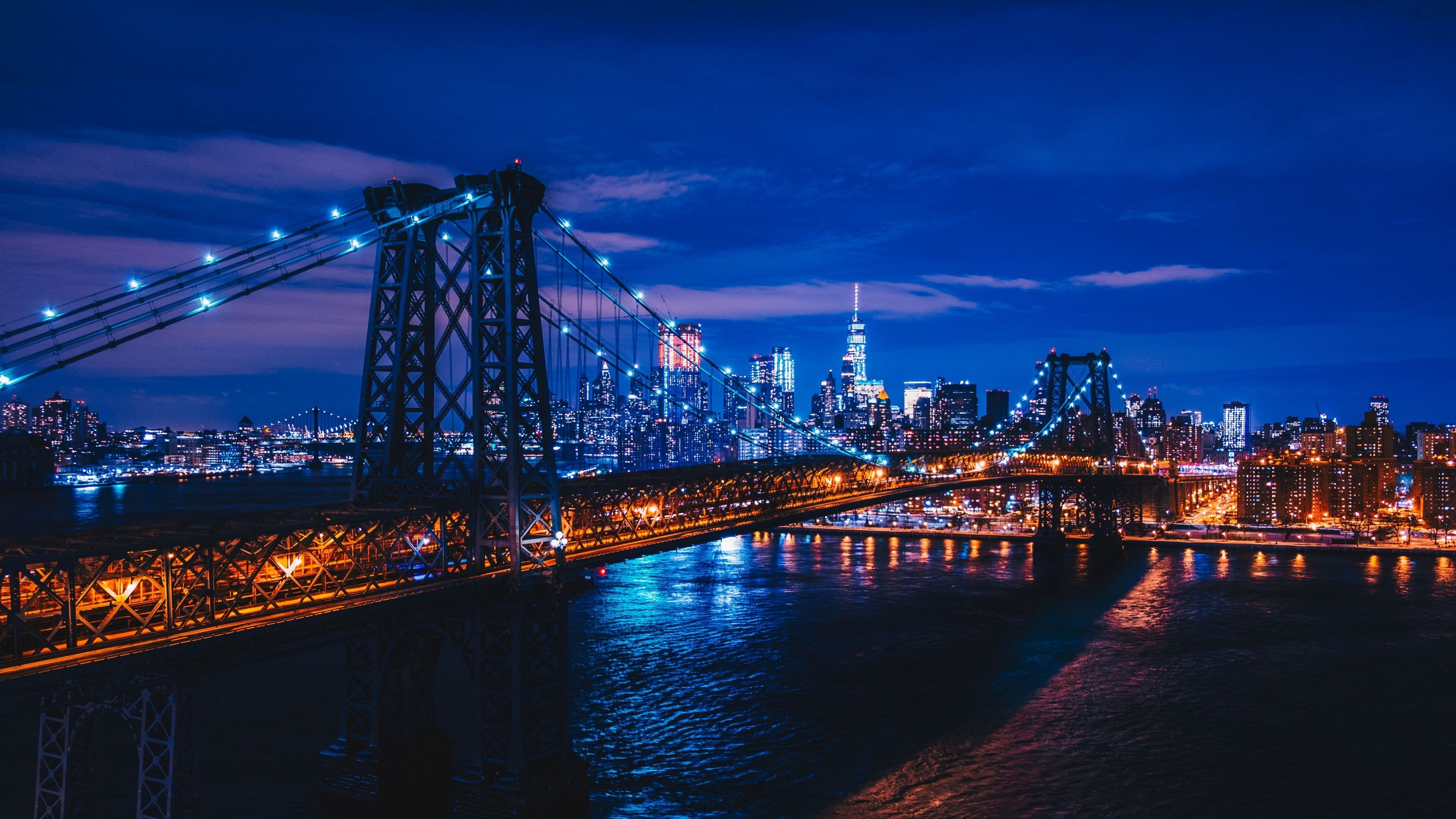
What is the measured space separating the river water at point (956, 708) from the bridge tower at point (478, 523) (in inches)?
132

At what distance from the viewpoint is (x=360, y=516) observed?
2230 cm

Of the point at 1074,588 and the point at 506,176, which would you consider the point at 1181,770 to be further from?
the point at 1074,588

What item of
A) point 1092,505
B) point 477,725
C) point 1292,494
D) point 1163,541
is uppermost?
point 1292,494

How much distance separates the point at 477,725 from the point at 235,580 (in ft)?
23.0

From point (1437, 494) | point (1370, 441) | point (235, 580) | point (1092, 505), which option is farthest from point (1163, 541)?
point (1370, 441)

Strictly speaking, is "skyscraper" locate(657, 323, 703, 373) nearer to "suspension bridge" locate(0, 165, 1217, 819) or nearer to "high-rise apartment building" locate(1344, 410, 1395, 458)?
"suspension bridge" locate(0, 165, 1217, 819)

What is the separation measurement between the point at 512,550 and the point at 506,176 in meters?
9.03

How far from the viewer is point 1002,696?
4119cm

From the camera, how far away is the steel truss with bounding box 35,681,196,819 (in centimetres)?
1717

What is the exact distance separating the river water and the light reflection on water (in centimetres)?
14

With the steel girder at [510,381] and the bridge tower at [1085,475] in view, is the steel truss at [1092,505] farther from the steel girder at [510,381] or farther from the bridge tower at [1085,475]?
the steel girder at [510,381]

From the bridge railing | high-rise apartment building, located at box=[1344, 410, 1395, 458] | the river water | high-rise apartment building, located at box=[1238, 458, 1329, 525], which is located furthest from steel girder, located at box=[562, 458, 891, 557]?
high-rise apartment building, located at box=[1344, 410, 1395, 458]

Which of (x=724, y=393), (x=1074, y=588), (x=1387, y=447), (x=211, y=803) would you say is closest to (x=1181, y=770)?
(x=211, y=803)

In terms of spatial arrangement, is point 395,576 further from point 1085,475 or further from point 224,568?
point 1085,475
